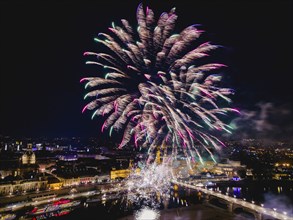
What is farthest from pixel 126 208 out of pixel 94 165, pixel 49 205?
pixel 94 165

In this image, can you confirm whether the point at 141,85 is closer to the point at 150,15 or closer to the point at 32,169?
the point at 150,15

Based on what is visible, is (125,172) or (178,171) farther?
(178,171)

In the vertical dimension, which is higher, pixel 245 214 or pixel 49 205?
pixel 49 205

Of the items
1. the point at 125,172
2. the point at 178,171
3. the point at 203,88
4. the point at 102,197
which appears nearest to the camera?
the point at 203,88

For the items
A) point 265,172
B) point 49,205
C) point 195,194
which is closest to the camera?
point 49,205

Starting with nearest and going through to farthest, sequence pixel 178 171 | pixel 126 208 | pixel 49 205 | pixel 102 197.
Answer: pixel 49 205, pixel 126 208, pixel 102 197, pixel 178 171

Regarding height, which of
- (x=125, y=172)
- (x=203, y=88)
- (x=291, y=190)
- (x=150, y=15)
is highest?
(x=150, y=15)

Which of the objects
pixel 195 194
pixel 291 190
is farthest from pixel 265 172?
pixel 195 194

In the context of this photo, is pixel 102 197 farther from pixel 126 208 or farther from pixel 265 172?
pixel 265 172

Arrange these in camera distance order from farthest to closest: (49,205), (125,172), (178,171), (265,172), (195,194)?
(265,172) < (178,171) < (125,172) < (195,194) < (49,205)
